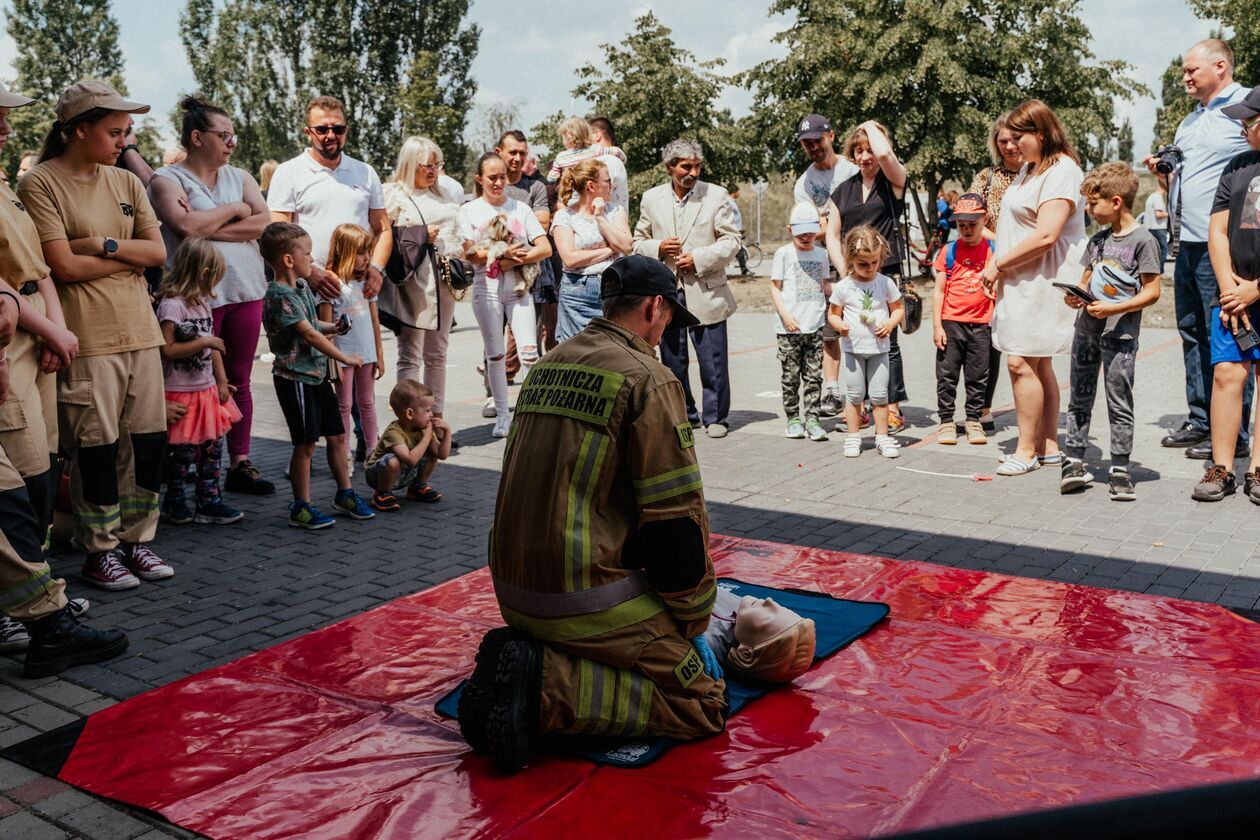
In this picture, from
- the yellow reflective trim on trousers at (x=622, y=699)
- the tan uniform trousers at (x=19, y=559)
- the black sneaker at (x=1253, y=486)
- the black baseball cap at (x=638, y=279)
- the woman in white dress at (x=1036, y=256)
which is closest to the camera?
the yellow reflective trim on trousers at (x=622, y=699)

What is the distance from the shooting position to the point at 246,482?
752 cm

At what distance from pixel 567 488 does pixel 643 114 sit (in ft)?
95.8

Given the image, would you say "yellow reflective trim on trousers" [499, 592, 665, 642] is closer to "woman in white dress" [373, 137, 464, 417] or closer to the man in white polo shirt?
the man in white polo shirt

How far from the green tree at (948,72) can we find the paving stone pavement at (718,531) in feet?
75.4

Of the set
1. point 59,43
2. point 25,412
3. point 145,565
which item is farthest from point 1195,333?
point 59,43

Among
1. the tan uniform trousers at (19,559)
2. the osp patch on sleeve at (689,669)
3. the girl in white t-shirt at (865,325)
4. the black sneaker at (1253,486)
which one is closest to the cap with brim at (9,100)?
the tan uniform trousers at (19,559)

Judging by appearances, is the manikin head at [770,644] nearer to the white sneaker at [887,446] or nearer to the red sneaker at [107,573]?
the red sneaker at [107,573]

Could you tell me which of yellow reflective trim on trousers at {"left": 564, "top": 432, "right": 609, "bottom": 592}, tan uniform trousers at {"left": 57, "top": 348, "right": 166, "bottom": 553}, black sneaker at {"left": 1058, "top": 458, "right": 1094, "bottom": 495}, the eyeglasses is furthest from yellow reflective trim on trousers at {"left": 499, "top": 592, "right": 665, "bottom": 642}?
the eyeglasses

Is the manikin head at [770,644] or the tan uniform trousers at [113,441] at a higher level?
the tan uniform trousers at [113,441]

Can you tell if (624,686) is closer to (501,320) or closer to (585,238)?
(585,238)

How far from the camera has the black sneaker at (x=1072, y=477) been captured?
22.3 feet

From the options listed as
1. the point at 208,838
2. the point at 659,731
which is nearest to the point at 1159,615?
the point at 659,731

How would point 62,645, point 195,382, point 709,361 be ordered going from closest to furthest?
1. point 62,645
2. point 195,382
3. point 709,361

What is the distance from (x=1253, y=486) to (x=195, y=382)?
5984mm
